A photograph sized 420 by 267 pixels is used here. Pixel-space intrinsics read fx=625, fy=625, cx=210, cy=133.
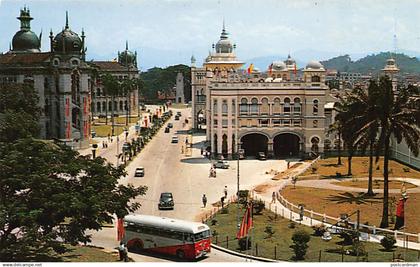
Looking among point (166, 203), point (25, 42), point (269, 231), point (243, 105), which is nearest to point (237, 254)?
point (269, 231)

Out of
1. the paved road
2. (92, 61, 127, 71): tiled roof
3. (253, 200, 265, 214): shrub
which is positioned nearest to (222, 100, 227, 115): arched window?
the paved road

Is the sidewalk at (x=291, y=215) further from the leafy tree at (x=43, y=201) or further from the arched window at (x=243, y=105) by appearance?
the arched window at (x=243, y=105)

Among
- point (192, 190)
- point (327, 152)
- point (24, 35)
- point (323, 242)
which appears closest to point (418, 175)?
point (327, 152)

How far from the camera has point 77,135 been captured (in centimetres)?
7762

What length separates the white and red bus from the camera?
31.8 meters

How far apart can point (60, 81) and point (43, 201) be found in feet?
161

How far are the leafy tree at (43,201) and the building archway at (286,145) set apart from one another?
139 feet

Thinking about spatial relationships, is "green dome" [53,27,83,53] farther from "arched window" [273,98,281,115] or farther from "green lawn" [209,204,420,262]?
"green lawn" [209,204,420,262]

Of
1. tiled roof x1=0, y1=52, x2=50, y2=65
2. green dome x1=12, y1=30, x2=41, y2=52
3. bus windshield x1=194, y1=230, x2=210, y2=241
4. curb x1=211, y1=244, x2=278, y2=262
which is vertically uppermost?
green dome x1=12, y1=30, x2=41, y2=52

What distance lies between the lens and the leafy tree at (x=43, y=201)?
28.1 m

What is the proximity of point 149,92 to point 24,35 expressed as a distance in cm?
9001

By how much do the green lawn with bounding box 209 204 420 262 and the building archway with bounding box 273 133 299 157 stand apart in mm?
30777

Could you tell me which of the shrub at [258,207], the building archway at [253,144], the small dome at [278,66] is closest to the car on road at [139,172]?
the shrub at [258,207]

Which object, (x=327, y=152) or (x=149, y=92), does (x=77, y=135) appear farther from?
(x=149, y=92)
